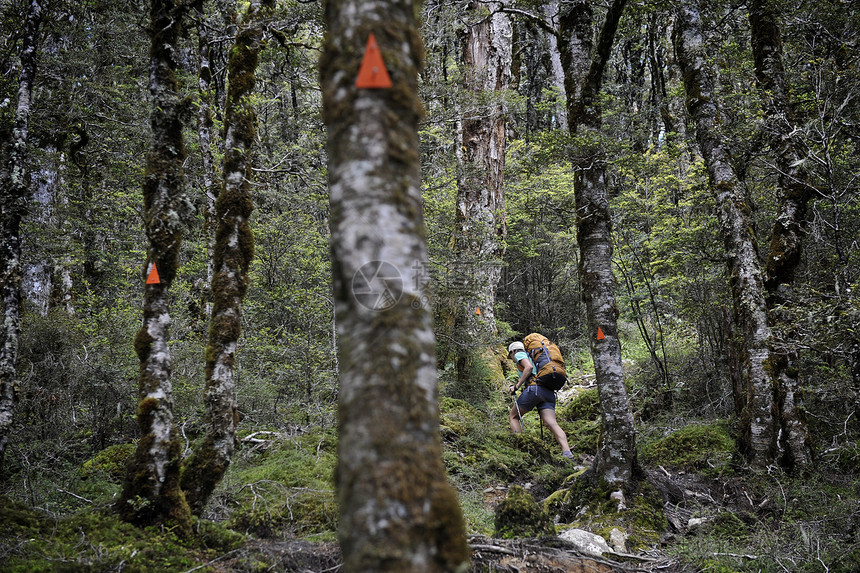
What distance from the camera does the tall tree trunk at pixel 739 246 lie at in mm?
6477

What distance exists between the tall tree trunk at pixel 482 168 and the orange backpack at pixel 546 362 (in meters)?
2.04

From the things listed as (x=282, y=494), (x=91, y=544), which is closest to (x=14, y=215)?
(x=91, y=544)

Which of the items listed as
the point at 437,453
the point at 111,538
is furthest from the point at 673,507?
the point at 111,538

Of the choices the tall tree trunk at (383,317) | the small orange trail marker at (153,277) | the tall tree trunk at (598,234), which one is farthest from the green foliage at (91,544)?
the tall tree trunk at (598,234)

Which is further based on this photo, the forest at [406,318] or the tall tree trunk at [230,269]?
the tall tree trunk at [230,269]

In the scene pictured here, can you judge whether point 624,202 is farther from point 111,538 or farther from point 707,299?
point 111,538

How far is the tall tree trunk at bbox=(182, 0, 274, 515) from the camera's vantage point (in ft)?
15.7

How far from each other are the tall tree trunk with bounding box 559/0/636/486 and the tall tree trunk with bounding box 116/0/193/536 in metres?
4.75

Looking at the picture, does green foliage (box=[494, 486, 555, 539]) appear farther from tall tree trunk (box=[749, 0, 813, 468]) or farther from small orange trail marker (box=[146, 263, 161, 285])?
small orange trail marker (box=[146, 263, 161, 285])

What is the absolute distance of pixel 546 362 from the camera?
26.8 feet

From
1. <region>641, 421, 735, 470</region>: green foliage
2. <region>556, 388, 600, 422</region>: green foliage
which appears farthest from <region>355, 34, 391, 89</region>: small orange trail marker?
<region>556, 388, 600, 422</region>: green foliage

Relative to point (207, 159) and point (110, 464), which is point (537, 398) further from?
point (207, 159)

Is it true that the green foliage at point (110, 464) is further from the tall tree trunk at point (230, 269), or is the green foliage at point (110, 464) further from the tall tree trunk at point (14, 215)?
the tall tree trunk at point (230, 269)

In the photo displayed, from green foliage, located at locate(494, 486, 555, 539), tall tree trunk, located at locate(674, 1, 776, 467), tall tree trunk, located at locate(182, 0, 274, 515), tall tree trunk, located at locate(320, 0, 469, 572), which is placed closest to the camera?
tall tree trunk, located at locate(320, 0, 469, 572)
